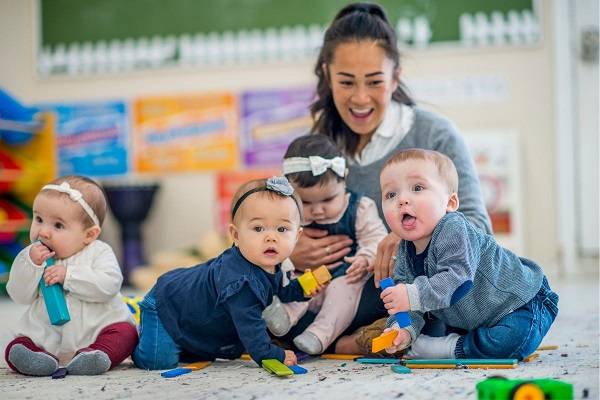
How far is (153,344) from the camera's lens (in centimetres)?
187

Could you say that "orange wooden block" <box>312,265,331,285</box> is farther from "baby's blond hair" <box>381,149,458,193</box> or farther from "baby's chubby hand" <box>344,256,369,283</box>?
"baby's blond hair" <box>381,149,458,193</box>

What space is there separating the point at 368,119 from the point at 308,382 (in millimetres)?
894

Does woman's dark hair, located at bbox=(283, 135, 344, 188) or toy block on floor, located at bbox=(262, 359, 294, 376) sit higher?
woman's dark hair, located at bbox=(283, 135, 344, 188)

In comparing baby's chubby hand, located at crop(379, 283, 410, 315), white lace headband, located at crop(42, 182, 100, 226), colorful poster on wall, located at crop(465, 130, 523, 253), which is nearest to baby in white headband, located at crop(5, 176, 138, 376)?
white lace headband, located at crop(42, 182, 100, 226)

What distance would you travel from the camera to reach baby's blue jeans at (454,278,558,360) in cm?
178

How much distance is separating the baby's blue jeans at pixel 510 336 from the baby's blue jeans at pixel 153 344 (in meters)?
0.67

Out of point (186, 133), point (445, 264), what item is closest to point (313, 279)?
point (445, 264)

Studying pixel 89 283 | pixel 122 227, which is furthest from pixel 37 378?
pixel 122 227

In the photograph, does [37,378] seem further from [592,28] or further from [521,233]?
[592,28]

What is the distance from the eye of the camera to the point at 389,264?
194cm

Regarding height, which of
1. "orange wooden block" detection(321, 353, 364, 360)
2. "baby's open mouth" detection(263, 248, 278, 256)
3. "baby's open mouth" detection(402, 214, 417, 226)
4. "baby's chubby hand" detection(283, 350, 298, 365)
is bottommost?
"orange wooden block" detection(321, 353, 364, 360)

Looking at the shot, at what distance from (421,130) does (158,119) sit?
2897mm

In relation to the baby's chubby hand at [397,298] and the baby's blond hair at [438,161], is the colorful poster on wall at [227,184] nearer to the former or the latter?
the baby's blond hair at [438,161]

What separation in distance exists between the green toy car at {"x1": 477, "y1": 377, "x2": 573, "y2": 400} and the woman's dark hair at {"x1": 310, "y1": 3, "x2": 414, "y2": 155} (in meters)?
1.14
